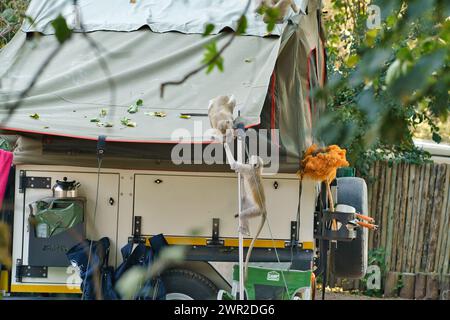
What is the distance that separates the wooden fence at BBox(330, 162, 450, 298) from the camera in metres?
11.5

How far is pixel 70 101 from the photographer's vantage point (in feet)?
21.2

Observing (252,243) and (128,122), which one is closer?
(252,243)

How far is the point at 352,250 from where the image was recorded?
7539 millimetres

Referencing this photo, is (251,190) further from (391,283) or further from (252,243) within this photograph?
(391,283)

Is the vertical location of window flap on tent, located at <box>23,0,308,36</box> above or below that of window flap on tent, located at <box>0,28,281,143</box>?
above

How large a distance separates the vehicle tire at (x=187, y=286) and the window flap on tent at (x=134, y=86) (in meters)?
1.06

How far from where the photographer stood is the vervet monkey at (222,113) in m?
5.56

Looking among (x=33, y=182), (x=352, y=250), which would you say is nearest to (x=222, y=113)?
(x=33, y=182)

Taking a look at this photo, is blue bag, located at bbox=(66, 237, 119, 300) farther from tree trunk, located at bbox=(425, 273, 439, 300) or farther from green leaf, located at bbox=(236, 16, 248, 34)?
tree trunk, located at bbox=(425, 273, 439, 300)

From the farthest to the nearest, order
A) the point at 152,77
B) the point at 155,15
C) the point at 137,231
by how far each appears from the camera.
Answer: the point at 155,15
the point at 152,77
the point at 137,231

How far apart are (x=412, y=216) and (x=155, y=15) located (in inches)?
224

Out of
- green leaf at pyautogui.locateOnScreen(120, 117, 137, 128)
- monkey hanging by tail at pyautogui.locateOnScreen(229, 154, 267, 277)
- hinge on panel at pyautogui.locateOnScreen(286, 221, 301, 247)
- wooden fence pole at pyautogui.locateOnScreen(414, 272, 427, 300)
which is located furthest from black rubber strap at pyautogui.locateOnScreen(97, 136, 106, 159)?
wooden fence pole at pyautogui.locateOnScreen(414, 272, 427, 300)

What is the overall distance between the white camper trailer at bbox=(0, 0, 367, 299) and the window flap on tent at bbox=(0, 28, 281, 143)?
0.01 meters
